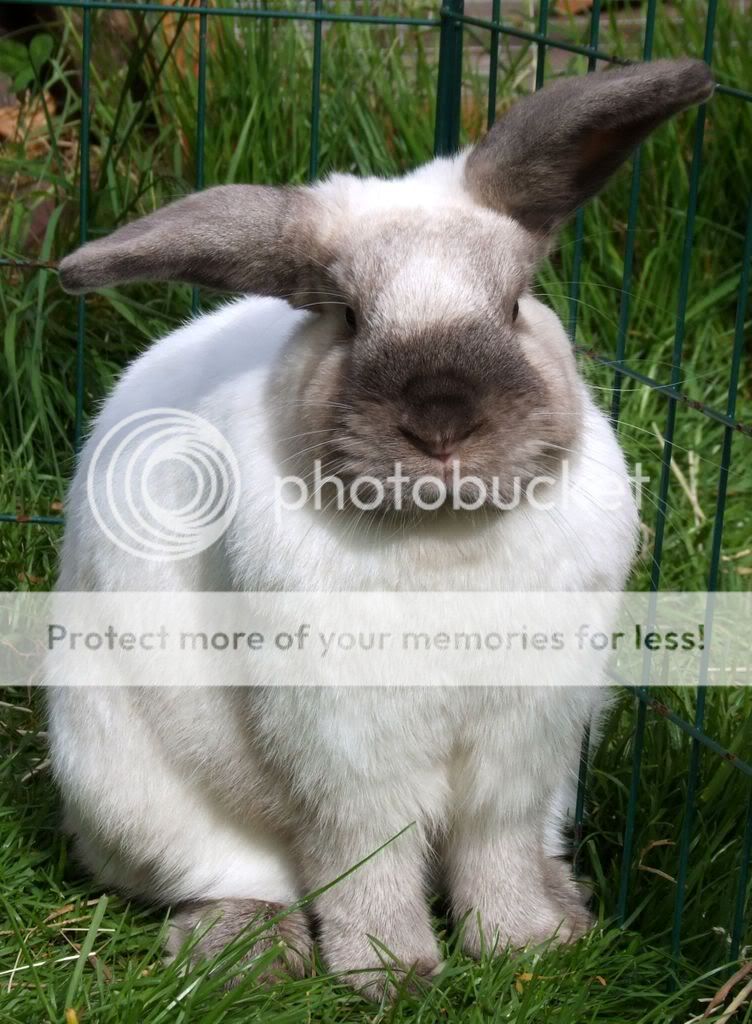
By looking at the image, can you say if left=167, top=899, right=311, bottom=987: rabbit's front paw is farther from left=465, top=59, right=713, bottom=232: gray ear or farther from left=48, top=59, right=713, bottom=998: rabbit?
left=465, top=59, right=713, bottom=232: gray ear

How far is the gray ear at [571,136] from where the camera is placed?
8.01ft

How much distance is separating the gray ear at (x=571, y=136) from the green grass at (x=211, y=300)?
1.30 ft

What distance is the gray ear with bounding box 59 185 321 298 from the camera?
2.45 metres

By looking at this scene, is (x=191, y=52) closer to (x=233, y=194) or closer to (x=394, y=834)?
(x=233, y=194)

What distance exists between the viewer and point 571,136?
248 centimetres

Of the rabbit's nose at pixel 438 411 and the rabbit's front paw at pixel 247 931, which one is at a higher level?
the rabbit's nose at pixel 438 411

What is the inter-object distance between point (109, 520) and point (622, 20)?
10.9 feet

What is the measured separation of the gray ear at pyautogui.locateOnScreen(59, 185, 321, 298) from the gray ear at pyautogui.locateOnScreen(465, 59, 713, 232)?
1.08 ft

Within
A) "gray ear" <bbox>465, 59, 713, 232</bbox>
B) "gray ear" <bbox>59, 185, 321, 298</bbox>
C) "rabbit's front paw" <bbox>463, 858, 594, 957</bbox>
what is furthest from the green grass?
"gray ear" <bbox>59, 185, 321, 298</bbox>

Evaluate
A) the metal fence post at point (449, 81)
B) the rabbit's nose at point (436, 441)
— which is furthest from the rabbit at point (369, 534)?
the metal fence post at point (449, 81)

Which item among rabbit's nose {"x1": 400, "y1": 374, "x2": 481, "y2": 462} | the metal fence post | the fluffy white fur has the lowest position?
the fluffy white fur

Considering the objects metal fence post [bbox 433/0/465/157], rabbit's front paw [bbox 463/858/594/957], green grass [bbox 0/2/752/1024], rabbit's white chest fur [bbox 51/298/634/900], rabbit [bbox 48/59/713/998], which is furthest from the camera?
metal fence post [bbox 433/0/465/157]

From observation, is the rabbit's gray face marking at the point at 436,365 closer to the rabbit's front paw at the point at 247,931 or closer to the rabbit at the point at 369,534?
the rabbit at the point at 369,534

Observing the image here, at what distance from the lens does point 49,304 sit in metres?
4.33
